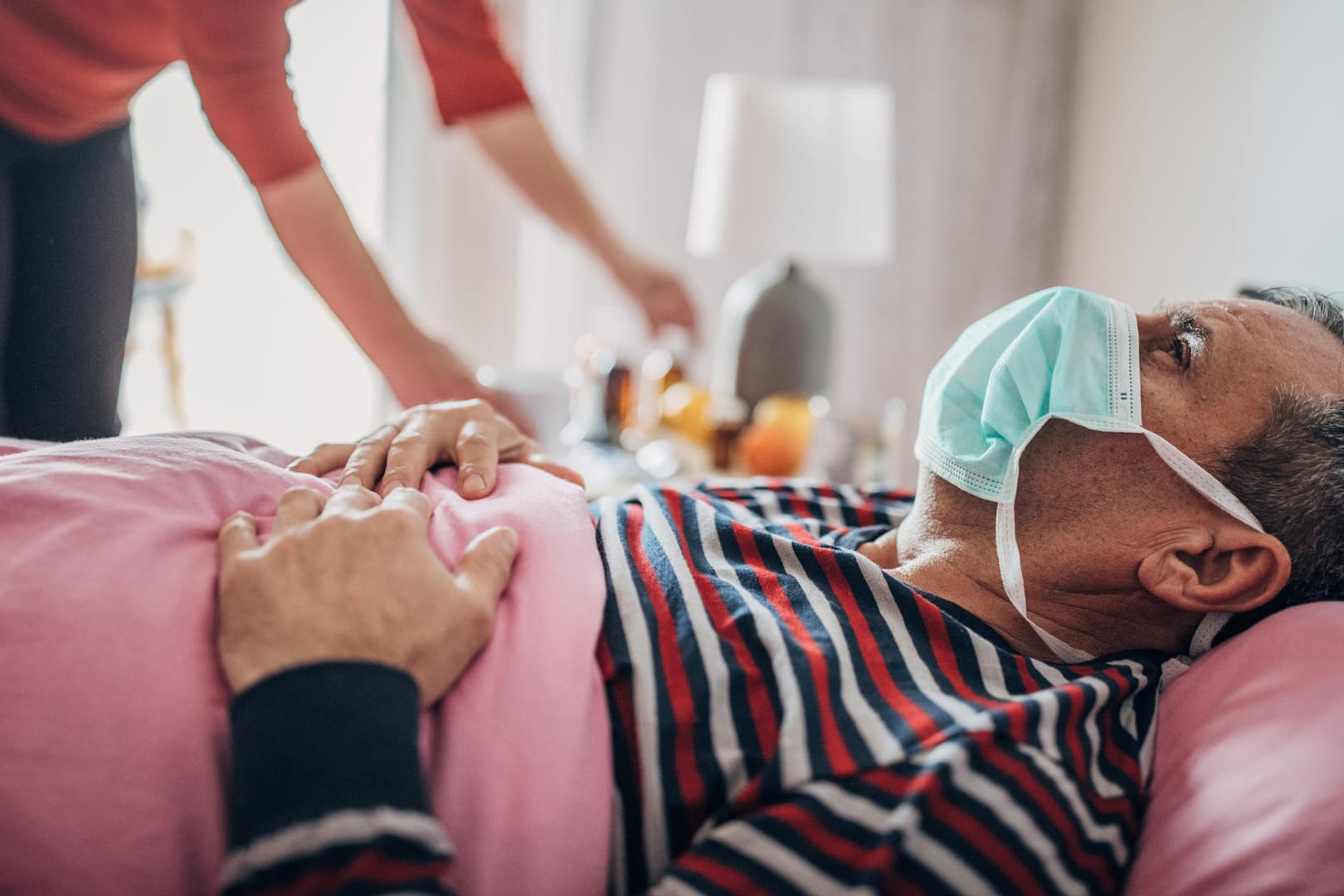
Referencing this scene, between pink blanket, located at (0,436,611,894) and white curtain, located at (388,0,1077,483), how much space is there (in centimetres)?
216

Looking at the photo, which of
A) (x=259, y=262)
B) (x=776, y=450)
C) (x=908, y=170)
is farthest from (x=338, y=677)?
(x=908, y=170)

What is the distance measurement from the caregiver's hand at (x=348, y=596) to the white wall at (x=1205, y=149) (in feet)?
5.24

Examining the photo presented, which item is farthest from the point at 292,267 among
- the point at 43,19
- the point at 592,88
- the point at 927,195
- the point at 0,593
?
the point at 927,195

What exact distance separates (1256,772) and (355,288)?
95 cm

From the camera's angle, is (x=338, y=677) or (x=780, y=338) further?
(x=780, y=338)

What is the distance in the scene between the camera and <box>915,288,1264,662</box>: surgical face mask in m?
0.83

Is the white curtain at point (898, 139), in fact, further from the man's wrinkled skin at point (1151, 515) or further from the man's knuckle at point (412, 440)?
the man's wrinkled skin at point (1151, 515)

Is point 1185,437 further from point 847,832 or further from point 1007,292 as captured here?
point 1007,292

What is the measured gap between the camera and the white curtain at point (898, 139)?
2.80m

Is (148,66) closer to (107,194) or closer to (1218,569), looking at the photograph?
(107,194)

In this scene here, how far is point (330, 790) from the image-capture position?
0.53 meters

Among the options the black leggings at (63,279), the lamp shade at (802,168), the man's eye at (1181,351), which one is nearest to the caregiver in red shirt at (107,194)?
the black leggings at (63,279)

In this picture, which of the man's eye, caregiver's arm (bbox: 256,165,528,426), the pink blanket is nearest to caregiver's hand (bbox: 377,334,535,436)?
caregiver's arm (bbox: 256,165,528,426)

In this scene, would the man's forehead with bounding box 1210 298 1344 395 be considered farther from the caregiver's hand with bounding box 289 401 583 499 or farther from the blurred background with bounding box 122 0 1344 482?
the blurred background with bounding box 122 0 1344 482
